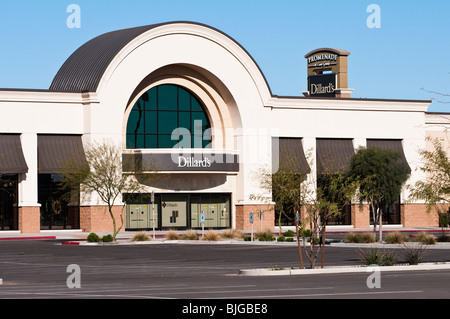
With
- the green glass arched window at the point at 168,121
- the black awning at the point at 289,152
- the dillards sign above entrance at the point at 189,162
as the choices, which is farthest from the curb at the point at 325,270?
the black awning at the point at 289,152

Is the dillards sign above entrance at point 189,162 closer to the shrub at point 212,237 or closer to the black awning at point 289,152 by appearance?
the black awning at point 289,152

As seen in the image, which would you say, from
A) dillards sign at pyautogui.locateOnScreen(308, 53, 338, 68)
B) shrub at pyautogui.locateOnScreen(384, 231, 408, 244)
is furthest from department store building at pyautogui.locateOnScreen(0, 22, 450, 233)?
dillards sign at pyautogui.locateOnScreen(308, 53, 338, 68)

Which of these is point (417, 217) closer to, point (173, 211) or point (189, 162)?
point (173, 211)

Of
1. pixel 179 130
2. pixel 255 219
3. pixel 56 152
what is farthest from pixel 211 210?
pixel 56 152

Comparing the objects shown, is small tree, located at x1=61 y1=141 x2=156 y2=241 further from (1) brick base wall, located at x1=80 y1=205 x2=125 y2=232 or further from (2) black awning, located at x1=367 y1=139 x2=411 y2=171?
(2) black awning, located at x1=367 y1=139 x2=411 y2=171

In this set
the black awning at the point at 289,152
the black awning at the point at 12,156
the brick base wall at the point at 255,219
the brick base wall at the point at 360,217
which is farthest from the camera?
the brick base wall at the point at 360,217

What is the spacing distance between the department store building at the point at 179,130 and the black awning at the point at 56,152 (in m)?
0.06

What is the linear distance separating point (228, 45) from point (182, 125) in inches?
248

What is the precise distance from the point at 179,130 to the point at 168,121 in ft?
3.29

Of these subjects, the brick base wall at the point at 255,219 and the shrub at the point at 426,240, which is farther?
the brick base wall at the point at 255,219

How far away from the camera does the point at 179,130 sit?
5850cm

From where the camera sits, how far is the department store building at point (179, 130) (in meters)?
53.3

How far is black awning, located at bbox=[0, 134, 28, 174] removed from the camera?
51906 mm

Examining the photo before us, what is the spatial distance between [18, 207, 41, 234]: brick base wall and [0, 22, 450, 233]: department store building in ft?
0.23
